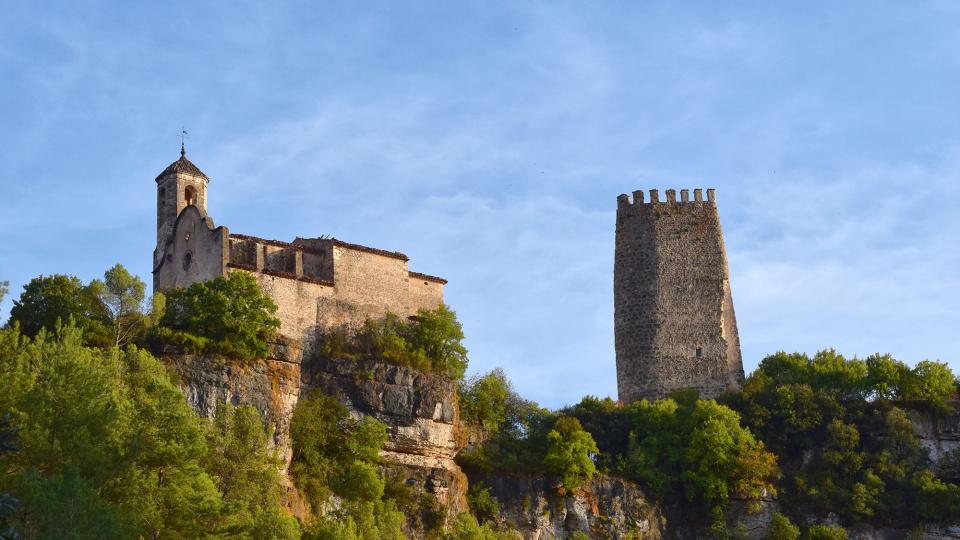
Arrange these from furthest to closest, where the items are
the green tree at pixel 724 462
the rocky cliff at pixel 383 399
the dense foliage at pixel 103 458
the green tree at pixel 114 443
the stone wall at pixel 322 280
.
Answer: the green tree at pixel 724 462
the stone wall at pixel 322 280
the rocky cliff at pixel 383 399
the green tree at pixel 114 443
the dense foliage at pixel 103 458

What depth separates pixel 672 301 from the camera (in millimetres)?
77062

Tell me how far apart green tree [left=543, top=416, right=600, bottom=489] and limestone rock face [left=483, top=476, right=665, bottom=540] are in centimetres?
50

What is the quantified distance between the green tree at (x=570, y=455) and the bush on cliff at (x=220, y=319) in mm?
12768

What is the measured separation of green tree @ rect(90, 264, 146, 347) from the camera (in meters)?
57.6

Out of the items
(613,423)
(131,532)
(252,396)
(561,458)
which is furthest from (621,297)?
(131,532)

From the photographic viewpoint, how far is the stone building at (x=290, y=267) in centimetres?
6162

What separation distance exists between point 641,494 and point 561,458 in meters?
4.15

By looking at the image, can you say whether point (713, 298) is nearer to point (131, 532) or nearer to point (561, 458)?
point (561, 458)

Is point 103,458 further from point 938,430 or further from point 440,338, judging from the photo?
point 938,430

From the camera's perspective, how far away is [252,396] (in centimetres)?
5784

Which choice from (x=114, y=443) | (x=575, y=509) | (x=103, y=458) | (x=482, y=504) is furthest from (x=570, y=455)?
(x=103, y=458)

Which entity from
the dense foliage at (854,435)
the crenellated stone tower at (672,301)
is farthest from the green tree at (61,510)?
the crenellated stone tower at (672,301)

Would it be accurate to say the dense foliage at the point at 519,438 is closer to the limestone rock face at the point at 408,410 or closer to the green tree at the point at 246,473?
the limestone rock face at the point at 408,410

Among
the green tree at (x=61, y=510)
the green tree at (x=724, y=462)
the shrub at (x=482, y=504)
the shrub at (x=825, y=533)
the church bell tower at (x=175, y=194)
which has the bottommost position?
the shrub at (x=825, y=533)
